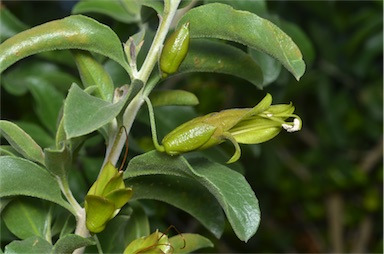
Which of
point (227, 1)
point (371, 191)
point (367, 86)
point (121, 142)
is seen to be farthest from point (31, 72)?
point (371, 191)

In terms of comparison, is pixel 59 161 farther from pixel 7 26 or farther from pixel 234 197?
pixel 7 26

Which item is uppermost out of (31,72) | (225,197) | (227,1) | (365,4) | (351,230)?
(227,1)

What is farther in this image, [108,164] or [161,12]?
[161,12]

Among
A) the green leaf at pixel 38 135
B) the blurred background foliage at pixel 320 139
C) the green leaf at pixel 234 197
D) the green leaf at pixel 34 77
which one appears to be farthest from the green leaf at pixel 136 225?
the blurred background foliage at pixel 320 139

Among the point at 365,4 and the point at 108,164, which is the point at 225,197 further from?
the point at 365,4

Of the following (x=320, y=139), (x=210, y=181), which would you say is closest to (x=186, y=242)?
(x=210, y=181)

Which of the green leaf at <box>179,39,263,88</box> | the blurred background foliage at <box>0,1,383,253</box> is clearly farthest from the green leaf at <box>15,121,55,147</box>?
the green leaf at <box>179,39,263,88</box>

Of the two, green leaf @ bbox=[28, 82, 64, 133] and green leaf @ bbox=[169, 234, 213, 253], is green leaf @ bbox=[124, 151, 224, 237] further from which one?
green leaf @ bbox=[28, 82, 64, 133]
